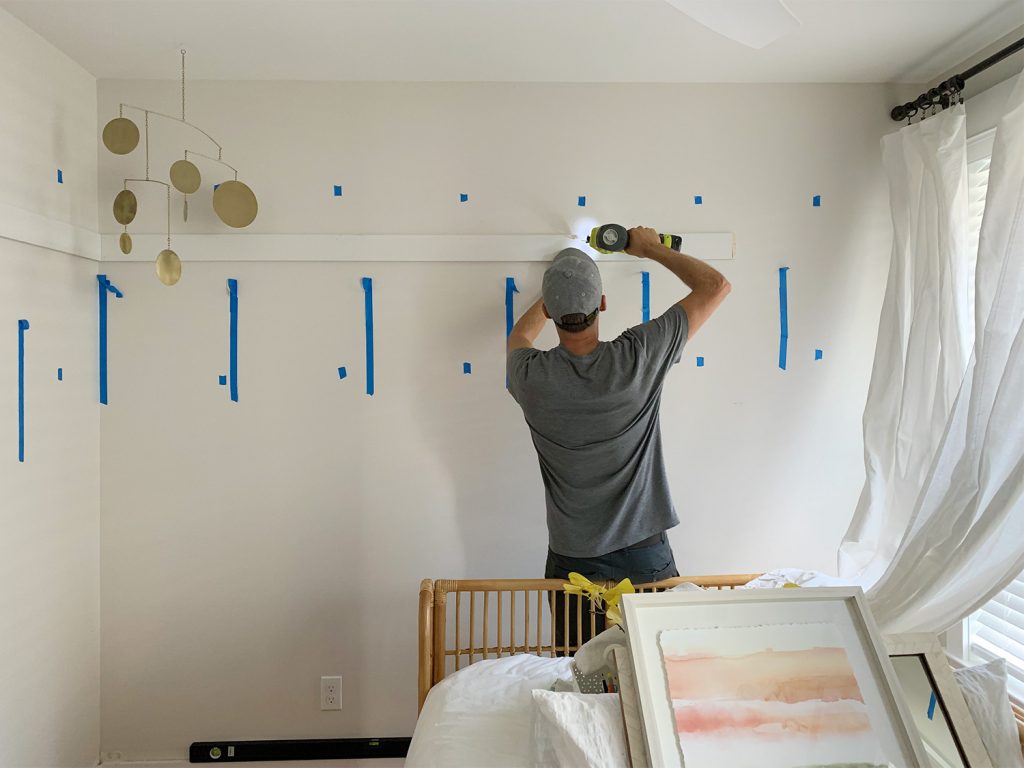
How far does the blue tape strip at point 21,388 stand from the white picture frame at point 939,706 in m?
2.16

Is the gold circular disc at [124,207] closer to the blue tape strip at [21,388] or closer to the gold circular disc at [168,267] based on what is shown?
the gold circular disc at [168,267]

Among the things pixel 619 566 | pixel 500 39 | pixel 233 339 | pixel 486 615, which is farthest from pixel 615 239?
pixel 233 339

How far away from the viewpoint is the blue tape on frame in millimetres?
2328

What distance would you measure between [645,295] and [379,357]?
2.94 feet

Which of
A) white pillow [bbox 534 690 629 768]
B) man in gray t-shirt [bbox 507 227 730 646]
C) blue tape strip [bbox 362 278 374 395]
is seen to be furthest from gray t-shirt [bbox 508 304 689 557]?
white pillow [bbox 534 690 629 768]

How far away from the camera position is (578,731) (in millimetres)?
1264

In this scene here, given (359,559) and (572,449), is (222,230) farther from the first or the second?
(572,449)

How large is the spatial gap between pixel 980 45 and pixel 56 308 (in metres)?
2.80

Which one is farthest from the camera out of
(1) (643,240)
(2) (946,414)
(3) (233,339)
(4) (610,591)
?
(3) (233,339)

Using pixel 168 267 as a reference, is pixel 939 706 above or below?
below

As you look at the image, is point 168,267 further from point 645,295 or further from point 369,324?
point 645,295

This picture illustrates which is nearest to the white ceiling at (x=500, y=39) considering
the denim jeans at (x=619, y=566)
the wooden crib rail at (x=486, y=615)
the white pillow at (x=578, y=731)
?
the denim jeans at (x=619, y=566)

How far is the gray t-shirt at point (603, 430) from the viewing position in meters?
1.91

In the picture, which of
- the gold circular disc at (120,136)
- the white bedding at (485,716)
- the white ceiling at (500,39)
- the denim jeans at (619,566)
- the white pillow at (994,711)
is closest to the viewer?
the white pillow at (994,711)
